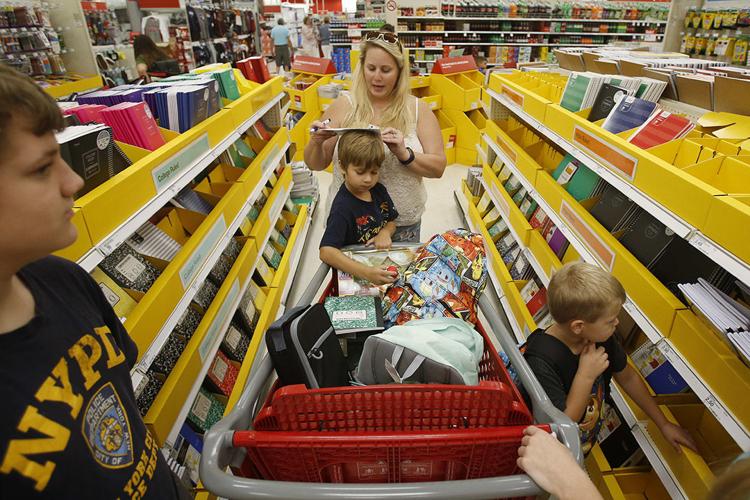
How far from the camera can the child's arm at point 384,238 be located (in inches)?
79.9

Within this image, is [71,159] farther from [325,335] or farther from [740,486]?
[740,486]

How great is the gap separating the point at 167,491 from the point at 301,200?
3.97m

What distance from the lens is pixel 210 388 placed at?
2350mm

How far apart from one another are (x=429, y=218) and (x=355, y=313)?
3540 mm

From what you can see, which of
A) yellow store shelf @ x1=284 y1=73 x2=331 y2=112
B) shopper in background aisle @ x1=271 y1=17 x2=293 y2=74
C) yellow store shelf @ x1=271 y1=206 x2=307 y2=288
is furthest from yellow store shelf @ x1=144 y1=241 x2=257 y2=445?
shopper in background aisle @ x1=271 y1=17 x2=293 y2=74

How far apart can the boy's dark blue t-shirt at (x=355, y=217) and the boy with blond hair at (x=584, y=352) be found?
35.2 inches

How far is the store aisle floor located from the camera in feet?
13.1

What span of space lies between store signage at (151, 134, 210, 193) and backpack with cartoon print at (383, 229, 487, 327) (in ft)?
3.58

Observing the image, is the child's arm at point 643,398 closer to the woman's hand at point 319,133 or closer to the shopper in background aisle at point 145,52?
the woman's hand at point 319,133

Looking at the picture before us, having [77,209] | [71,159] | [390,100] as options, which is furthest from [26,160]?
[390,100]

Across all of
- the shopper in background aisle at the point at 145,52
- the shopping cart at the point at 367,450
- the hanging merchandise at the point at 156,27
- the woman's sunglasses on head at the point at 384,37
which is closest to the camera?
the shopping cart at the point at 367,450

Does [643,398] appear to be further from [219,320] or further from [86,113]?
[86,113]

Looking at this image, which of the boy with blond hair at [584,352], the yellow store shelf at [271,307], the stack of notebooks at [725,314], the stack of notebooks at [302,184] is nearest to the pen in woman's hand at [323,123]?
the yellow store shelf at [271,307]

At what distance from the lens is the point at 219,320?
94.0 inches
